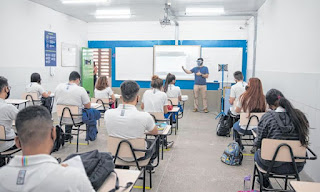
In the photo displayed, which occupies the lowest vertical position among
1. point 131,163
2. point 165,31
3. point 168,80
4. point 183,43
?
point 131,163

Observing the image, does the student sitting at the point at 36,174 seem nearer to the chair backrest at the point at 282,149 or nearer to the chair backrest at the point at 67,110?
the chair backrest at the point at 282,149

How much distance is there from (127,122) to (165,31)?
24.4ft

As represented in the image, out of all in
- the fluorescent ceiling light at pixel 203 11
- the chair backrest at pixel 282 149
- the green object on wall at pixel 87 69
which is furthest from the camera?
the green object on wall at pixel 87 69

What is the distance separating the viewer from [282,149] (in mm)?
2496

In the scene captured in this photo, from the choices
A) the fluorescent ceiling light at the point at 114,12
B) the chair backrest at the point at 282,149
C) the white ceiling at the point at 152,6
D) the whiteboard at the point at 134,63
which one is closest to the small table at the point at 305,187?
the chair backrest at the point at 282,149

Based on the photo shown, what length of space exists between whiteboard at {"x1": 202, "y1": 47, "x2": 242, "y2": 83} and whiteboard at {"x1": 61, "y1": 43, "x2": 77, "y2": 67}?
14.5 feet

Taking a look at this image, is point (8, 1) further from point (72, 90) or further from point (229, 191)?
point (229, 191)

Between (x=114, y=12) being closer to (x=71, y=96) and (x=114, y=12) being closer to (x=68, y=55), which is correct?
(x=68, y=55)

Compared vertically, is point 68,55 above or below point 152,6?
below

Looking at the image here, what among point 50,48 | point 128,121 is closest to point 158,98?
point 128,121

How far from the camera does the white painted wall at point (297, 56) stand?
11.4ft

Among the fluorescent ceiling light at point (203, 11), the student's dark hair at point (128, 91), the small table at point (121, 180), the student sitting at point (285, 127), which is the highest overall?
the fluorescent ceiling light at point (203, 11)

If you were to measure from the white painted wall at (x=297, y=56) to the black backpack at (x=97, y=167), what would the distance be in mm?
2778

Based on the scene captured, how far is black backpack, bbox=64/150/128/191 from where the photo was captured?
1628mm
